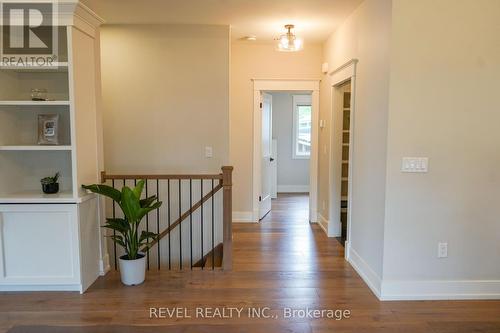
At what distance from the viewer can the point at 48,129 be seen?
3.41 m

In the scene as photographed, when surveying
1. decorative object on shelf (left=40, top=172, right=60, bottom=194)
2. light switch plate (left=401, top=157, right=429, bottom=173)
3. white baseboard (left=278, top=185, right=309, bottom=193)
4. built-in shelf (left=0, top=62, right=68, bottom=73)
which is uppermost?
built-in shelf (left=0, top=62, right=68, bottom=73)

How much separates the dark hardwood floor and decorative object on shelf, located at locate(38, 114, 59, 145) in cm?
136

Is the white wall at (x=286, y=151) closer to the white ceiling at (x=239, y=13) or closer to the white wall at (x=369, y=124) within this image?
the white ceiling at (x=239, y=13)

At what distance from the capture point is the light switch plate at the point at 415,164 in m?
3.07

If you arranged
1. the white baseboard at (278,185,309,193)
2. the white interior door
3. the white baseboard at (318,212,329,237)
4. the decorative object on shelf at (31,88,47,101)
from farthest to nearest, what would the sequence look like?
1. the white baseboard at (278,185,309,193)
2. the white interior door
3. the white baseboard at (318,212,329,237)
4. the decorative object on shelf at (31,88,47,101)

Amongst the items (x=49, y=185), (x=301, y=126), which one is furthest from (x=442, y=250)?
Result: (x=301, y=126)

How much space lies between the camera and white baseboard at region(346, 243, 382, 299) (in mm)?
3259

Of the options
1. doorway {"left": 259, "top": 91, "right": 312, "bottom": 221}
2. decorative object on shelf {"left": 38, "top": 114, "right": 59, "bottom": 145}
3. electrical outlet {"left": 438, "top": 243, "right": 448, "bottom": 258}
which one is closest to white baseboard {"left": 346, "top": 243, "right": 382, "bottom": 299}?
electrical outlet {"left": 438, "top": 243, "right": 448, "bottom": 258}

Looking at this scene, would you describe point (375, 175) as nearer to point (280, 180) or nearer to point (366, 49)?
point (366, 49)

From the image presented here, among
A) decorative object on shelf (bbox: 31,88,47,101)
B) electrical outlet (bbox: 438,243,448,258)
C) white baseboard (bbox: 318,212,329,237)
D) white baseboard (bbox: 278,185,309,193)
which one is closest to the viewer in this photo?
electrical outlet (bbox: 438,243,448,258)

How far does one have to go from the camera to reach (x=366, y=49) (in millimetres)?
3604

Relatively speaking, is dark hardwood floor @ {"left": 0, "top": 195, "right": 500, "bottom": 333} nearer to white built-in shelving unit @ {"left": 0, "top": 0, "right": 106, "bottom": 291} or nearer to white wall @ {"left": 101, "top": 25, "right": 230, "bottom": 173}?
white built-in shelving unit @ {"left": 0, "top": 0, "right": 106, "bottom": 291}

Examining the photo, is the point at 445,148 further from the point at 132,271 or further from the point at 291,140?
the point at 291,140

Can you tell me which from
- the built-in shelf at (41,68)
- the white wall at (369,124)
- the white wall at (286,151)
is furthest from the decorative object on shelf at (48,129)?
the white wall at (286,151)
